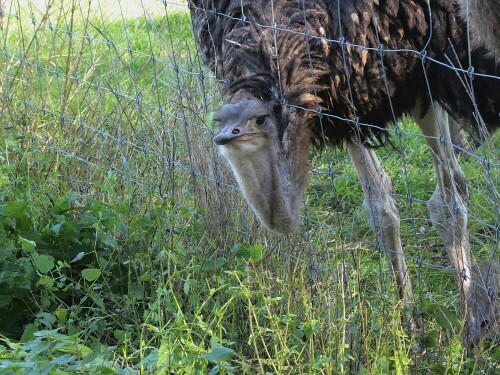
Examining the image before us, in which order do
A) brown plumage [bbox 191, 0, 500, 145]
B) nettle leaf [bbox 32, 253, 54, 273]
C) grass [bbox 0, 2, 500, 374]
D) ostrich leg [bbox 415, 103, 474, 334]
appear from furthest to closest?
1. ostrich leg [bbox 415, 103, 474, 334]
2. brown plumage [bbox 191, 0, 500, 145]
3. nettle leaf [bbox 32, 253, 54, 273]
4. grass [bbox 0, 2, 500, 374]

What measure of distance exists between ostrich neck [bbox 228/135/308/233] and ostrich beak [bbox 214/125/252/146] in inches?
4.2

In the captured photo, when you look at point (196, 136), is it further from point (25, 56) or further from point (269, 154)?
point (25, 56)

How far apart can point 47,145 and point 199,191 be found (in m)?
1.17

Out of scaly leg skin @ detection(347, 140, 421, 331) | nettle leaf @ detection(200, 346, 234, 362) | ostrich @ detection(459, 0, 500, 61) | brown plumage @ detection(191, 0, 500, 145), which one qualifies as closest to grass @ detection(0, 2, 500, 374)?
nettle leaf @ detection(200, 346, 234, 362)

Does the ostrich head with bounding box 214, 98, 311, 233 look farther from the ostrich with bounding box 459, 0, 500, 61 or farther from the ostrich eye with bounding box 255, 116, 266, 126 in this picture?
the ostrich with bounding box 459, 0, 500, 61

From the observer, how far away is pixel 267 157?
12.0 feet

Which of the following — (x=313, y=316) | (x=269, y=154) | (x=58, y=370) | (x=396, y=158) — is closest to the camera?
(x=58, y=370)

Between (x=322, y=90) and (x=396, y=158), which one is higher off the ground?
(x=322, y=90)

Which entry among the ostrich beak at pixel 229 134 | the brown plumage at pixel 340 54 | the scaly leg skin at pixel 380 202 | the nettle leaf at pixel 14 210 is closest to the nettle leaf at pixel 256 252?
the ostrich beak at pixel 229 134

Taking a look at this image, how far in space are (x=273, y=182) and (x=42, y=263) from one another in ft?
2.82

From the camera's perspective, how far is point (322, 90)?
375cm

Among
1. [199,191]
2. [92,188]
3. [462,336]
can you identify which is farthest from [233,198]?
[462,336]

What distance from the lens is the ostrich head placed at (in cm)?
358

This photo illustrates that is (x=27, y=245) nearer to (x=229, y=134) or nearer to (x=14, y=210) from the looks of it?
(x=14, y=210)
